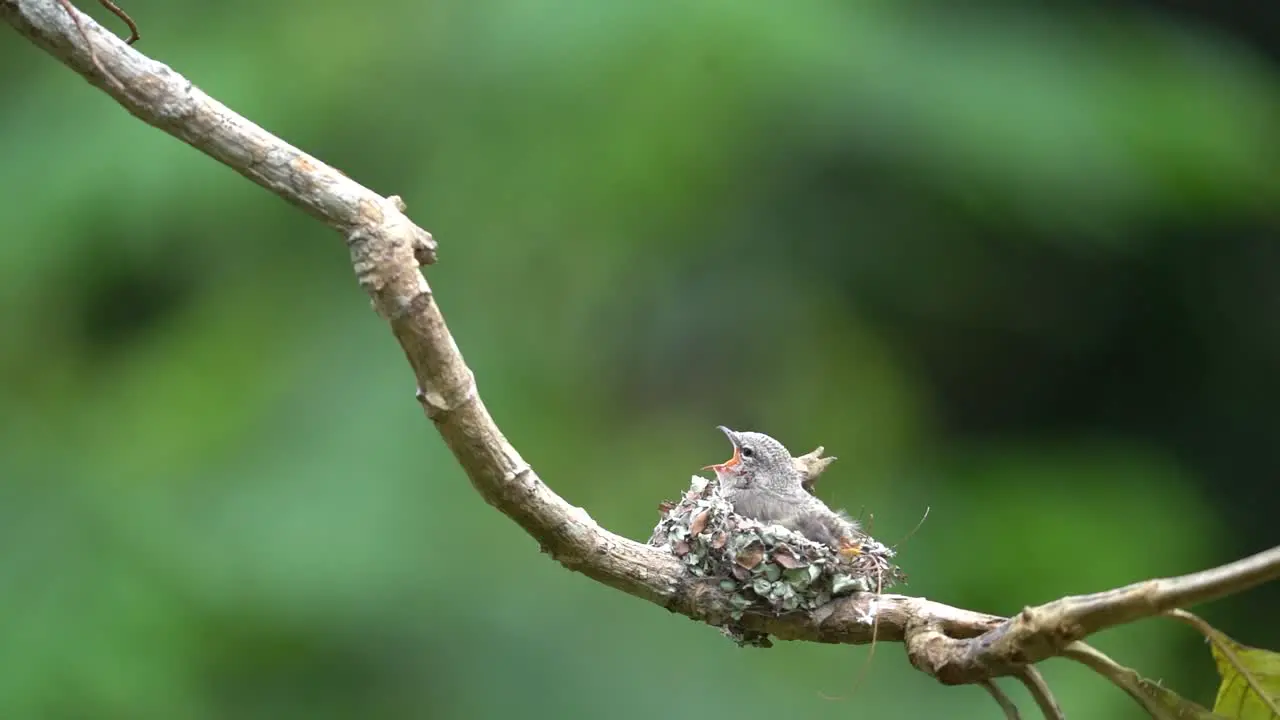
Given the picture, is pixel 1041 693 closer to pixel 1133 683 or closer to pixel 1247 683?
pixel 1133 683

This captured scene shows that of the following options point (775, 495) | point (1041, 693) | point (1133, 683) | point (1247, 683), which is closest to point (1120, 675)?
point (1133, 683)

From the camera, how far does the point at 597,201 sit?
6.34 meters

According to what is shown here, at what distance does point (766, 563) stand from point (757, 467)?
1.31 meters

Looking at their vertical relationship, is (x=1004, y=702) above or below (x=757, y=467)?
below

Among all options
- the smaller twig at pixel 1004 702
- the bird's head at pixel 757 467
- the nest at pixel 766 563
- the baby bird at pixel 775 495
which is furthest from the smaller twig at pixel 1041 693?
the bird's head at pixel 757 467

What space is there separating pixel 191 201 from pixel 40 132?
42.9 inches

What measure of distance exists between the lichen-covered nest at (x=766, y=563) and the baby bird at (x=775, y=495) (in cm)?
11

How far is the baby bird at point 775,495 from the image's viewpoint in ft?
12.0

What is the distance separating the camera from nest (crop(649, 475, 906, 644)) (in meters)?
2.87

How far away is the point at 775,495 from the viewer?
398 cm

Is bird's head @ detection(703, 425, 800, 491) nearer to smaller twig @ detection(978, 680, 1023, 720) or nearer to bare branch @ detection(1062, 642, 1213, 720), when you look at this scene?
smaller twig @ detection(978, 680, 1023, 720)

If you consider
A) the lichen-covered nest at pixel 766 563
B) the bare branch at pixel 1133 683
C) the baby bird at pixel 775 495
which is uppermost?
the baby bird at pixel 775 495

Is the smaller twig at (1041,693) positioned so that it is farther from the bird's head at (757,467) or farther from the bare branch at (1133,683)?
the bird's head at (757,467)

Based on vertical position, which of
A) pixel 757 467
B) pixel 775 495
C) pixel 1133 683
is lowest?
pixel 1133 683
